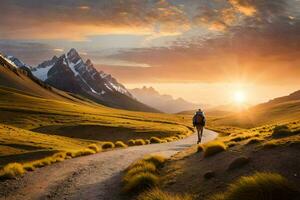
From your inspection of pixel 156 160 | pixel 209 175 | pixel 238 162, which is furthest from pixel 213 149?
pixel 209 175

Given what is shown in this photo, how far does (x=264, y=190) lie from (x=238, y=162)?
499 centimetres

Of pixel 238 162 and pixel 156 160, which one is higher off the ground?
pixel 238 162

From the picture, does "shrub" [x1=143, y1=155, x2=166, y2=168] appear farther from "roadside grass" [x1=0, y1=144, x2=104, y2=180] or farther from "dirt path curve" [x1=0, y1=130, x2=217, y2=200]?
"roadside grass" [x1=0, y1=144, x2=104, y2=180]

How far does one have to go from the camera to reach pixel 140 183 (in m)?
17.4

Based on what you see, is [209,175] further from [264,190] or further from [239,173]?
[264,190]

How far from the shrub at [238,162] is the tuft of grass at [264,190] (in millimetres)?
4156

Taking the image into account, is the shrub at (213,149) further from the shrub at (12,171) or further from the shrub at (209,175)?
the shrub at (12,171)

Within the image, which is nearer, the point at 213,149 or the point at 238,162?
the point at 238,162

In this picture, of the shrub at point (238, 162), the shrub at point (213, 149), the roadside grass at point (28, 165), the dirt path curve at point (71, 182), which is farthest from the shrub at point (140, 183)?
the roadside grass at point (28, 165)

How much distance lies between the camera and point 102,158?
1149 inches

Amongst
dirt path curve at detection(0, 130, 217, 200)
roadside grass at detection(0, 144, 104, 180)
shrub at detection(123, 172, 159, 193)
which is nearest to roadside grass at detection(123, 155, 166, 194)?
shrub at detection(123, 172, 159, 193)

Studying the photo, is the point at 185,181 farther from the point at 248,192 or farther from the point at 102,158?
the point at 102,158

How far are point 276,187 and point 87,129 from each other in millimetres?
84903

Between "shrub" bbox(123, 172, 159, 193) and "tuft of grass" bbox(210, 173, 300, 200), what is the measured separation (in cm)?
533
